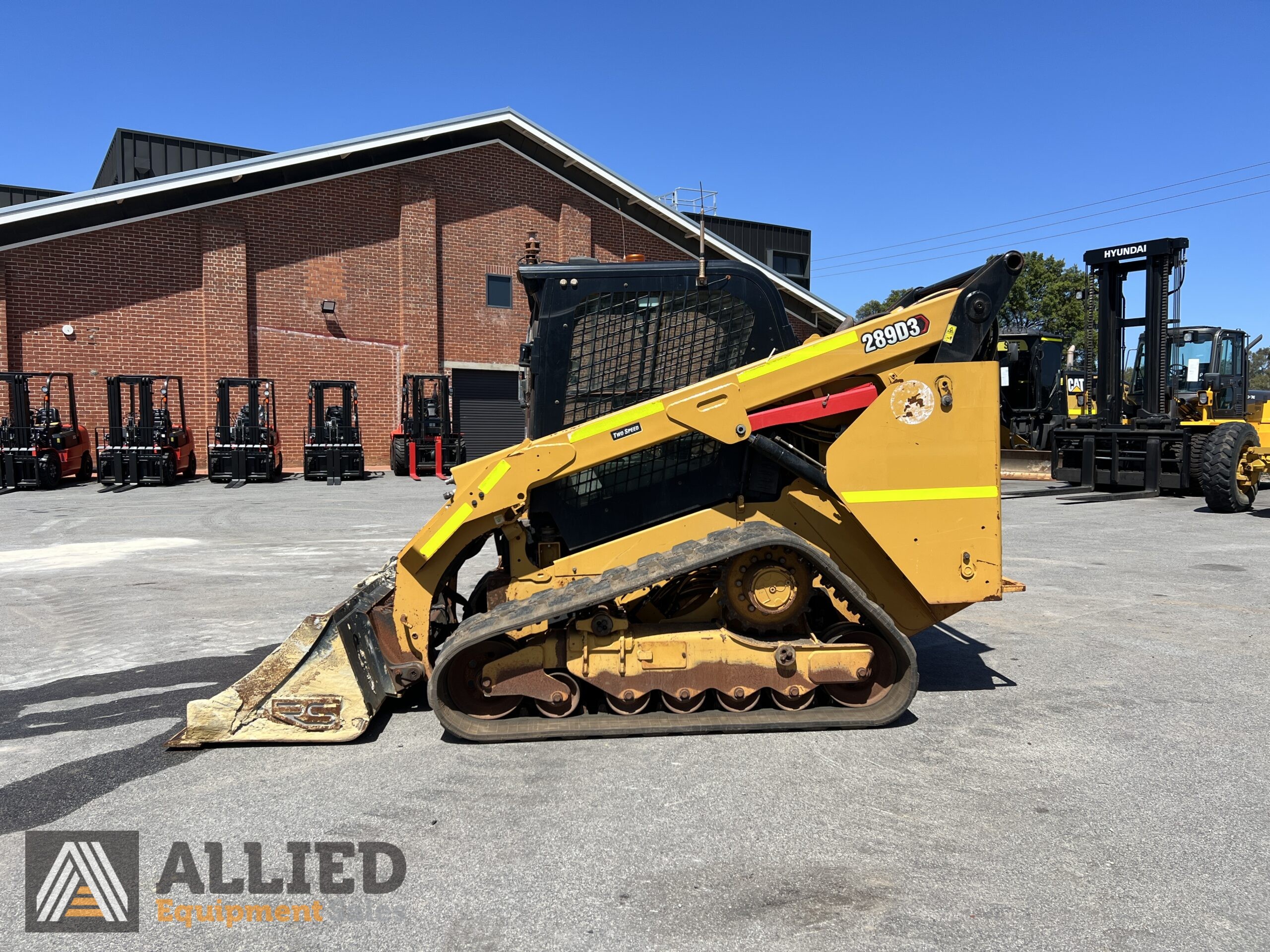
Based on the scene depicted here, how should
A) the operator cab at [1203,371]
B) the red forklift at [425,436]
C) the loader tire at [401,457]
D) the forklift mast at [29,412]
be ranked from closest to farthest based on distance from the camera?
the operator cab at [1203,371] < the forklift mast at [29,412] < the red forklift at [425,436] < the loader tire at [401,457]

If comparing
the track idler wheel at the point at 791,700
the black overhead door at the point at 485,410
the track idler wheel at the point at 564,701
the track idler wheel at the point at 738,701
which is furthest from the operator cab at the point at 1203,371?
the black overhead door at the point at 485,410

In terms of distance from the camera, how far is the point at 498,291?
25469mm

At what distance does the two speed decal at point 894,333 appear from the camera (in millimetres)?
4371

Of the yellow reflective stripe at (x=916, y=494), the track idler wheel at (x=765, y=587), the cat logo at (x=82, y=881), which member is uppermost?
the yellow reflective stripe at (x=916, y=494)

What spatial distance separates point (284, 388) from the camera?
22.9 metres

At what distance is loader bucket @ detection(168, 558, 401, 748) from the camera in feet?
14.0

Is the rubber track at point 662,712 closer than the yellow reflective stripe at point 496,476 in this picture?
Yes

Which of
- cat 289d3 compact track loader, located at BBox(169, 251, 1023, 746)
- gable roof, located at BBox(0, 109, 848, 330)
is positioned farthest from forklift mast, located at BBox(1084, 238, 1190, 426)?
cat 289d3 compact track loader, located at BBox(169, 251, 1023, 746)

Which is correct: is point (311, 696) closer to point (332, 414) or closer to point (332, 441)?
point (332, 441)

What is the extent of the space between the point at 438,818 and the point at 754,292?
3009mm

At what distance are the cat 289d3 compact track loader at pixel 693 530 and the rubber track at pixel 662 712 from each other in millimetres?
14

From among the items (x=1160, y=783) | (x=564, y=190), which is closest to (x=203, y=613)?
(x=1160, y=783)

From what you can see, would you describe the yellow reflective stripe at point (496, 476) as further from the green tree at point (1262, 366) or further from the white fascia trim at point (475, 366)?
the green tree at point (1262, 366)

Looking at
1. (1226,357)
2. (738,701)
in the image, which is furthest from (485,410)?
(738,701)
